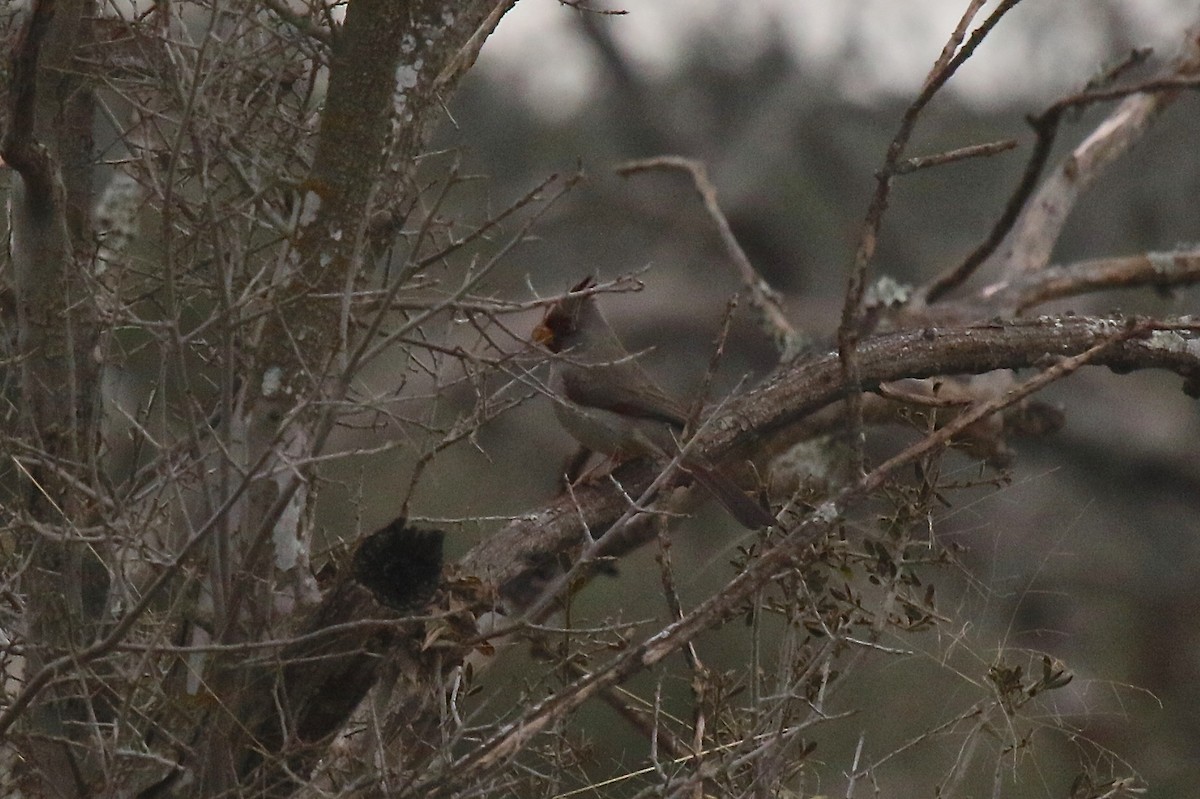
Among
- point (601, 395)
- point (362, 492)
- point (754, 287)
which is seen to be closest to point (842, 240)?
point (754, 287)

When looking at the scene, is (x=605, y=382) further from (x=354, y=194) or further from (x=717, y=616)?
(x=717, y=616)

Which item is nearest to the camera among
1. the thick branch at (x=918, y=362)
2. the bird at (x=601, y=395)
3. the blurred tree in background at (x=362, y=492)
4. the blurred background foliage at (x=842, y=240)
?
the blurred tree in background at (x=362, y=492)

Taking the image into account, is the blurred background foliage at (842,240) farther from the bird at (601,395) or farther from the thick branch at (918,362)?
the thick branch at (918,362)

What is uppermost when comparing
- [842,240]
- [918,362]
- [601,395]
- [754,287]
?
[918,362]

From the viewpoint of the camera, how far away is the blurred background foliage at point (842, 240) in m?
10.5

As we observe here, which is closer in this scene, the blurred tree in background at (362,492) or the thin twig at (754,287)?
the blurred tree in background at (362,492)

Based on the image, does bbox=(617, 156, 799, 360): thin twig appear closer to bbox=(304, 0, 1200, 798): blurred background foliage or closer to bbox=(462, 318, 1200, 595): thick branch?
bbox=(304, 0, 1200, 798): blurred background foliage

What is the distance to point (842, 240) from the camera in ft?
68.4

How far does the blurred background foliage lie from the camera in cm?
1046

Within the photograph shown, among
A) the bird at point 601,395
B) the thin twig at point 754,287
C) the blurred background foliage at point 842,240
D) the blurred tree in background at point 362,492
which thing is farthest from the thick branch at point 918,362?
the thin twig at point 754,287

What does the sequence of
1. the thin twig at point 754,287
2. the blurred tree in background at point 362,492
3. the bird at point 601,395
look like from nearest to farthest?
the blurred tree in background at point 362,492
the bird at point 601,395
the thin twig at point 754,287

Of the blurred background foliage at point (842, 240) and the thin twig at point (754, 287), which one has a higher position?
the thin twig at point (754, 287)

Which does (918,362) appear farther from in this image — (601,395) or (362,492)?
(362,492)

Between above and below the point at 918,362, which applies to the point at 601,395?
below
